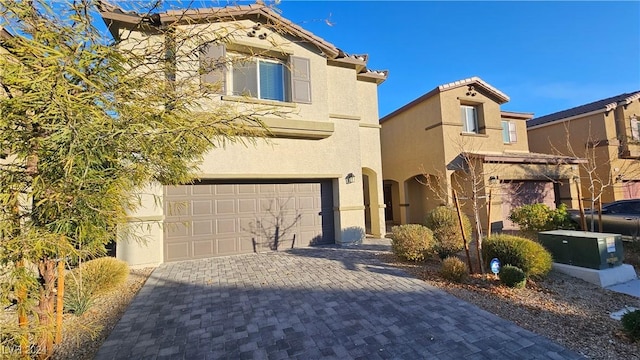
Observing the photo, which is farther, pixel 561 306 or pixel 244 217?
pixel 244 217

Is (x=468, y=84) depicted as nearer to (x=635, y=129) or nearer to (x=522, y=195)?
(x=522, y=195)

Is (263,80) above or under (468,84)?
under

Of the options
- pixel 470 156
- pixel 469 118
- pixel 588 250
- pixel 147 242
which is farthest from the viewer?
pixel 469 118

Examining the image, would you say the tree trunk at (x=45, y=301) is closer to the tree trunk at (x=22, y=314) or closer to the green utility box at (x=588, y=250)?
the tree trunk at (x=22, y=314)

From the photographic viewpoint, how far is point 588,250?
20.6 feet

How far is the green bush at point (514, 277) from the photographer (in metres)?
5.47

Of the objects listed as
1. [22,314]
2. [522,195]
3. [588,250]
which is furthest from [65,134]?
[522,195]

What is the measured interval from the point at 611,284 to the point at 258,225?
8.73 metres

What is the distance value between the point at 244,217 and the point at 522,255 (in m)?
7.32

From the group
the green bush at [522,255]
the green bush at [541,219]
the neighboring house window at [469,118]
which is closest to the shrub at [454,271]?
the green bush at [522,255]

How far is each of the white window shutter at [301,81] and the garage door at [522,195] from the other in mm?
9637

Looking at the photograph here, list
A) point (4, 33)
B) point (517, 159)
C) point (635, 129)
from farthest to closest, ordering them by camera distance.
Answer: point (635, 129)
point (517, 159)
point (4, 33)

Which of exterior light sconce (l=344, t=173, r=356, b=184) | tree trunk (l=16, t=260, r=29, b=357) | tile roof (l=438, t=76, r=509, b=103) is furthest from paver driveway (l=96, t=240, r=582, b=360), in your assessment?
tile roof (l=438, t=76, r=509, b=103)

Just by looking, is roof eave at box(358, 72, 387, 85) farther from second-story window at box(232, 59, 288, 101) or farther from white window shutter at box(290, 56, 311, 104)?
second-story window at box(232, 59, 288, 101)
